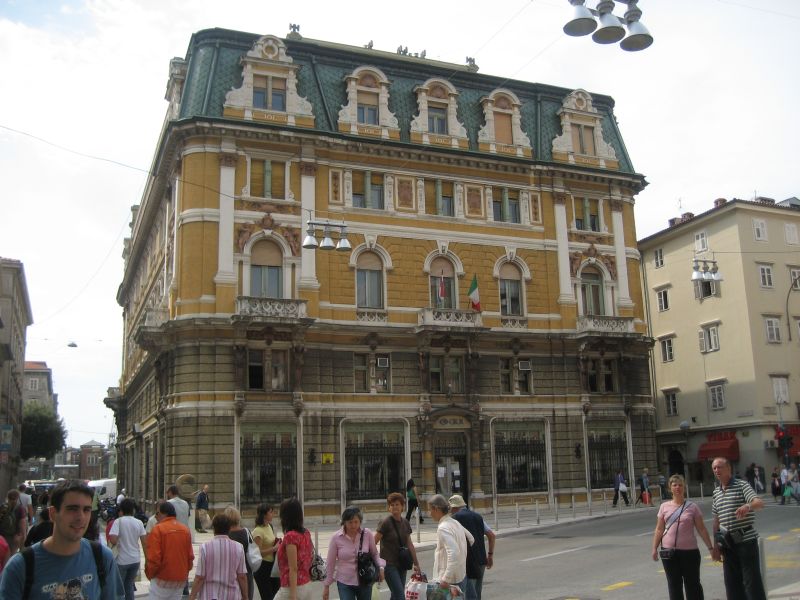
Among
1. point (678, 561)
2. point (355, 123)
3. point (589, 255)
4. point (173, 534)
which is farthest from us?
point (589, 255)

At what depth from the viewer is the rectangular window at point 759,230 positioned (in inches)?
1944

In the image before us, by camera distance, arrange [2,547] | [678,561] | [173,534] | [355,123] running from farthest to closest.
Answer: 1. [355,123]
2. [678,561]
3. [173,534]
4. [2,547]

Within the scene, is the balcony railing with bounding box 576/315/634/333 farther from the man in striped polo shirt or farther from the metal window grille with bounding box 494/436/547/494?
the man in striped polo shirt

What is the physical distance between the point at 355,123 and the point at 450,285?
8.16m

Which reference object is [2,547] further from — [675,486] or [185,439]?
[185,439]

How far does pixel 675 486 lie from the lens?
36.2ft

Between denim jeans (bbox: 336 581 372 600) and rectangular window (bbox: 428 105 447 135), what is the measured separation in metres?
30.4

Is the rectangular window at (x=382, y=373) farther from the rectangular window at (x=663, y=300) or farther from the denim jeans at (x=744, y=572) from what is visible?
the rectangular window at (x=663, y=300)

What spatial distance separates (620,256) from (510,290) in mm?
6243

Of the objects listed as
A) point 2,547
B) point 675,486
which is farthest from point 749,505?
point 2,547

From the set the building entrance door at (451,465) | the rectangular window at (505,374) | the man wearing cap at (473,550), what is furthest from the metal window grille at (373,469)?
the man wearing cap at (473,550)

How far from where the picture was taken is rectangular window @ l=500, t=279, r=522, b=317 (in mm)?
38062

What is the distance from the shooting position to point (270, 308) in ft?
108

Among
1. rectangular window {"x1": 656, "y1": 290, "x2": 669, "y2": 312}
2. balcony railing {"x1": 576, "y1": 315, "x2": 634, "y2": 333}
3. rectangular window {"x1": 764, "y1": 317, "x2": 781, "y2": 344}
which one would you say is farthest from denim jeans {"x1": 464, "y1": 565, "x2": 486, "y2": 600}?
rectangular window {"x1": 656, "y1": 290, "x2": 669, "y2": 312}
